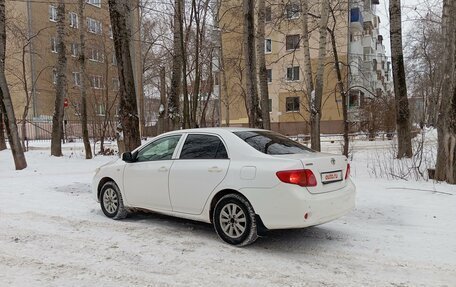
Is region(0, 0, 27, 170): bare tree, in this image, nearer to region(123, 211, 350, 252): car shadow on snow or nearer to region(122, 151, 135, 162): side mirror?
region(122, 151, 135, 162): side mirror

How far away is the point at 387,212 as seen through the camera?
6.91 m

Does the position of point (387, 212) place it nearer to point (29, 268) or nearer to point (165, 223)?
point (165, 223)

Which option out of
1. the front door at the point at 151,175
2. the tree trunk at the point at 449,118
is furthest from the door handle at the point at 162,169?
the tree trunk at the point at 449,118

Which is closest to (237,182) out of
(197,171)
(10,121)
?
(197,171)

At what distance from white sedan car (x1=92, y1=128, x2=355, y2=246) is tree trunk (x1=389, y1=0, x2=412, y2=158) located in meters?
7.81

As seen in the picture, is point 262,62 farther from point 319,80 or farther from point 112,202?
point 112,202

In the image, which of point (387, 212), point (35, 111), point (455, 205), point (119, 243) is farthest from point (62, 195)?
point (35, 111)

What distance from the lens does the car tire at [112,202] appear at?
670 cm

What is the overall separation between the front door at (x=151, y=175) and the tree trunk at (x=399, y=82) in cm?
866

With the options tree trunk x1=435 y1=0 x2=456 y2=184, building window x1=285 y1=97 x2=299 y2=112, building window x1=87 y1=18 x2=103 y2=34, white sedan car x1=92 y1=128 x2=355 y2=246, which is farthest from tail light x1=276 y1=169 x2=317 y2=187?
building window x1=285 y1=97 x2=299 y2=112

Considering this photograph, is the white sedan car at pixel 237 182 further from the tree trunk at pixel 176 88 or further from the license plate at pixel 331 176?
the tree trunk at pixel 176 88

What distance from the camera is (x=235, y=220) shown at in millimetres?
5219

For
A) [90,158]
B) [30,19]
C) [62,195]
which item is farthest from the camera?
[30,19]

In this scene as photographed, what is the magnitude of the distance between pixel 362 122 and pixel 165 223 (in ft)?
88.4
